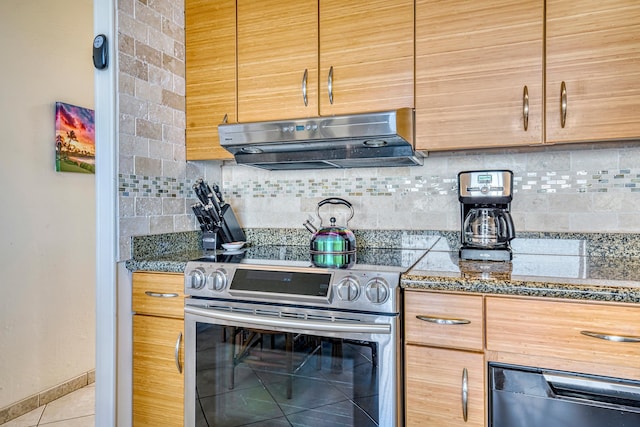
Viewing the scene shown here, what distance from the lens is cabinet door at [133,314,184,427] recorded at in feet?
5.37

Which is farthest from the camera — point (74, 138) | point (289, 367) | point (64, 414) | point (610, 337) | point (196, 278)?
point (74, 138)

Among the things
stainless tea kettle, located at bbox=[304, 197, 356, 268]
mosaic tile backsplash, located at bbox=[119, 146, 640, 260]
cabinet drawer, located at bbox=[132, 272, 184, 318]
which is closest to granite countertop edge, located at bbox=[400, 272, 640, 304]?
stainless tea kettle, located at bbox=[304, 197, 356, 268]

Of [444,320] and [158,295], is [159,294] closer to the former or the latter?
[158,295]

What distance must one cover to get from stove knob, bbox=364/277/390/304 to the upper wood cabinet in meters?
0.80

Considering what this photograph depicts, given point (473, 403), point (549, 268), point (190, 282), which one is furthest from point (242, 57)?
point (473, 403)

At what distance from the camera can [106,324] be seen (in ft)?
5.52

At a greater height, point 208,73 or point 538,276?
point 208,73

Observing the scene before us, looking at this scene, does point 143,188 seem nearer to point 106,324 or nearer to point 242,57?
point 106,324

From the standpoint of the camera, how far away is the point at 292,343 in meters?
1.44

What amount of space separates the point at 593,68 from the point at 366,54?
33.8 inches

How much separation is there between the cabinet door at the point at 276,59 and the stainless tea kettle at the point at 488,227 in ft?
2.72

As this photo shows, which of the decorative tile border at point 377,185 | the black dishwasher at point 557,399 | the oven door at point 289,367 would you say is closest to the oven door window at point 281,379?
the oven door at point 289,367

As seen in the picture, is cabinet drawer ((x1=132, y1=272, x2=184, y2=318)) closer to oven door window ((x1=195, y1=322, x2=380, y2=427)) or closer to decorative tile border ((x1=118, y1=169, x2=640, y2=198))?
oven door window ((x1=195, y1=322, x2=380, y2=427))

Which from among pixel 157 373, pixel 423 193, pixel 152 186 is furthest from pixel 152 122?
pixel 423 193
